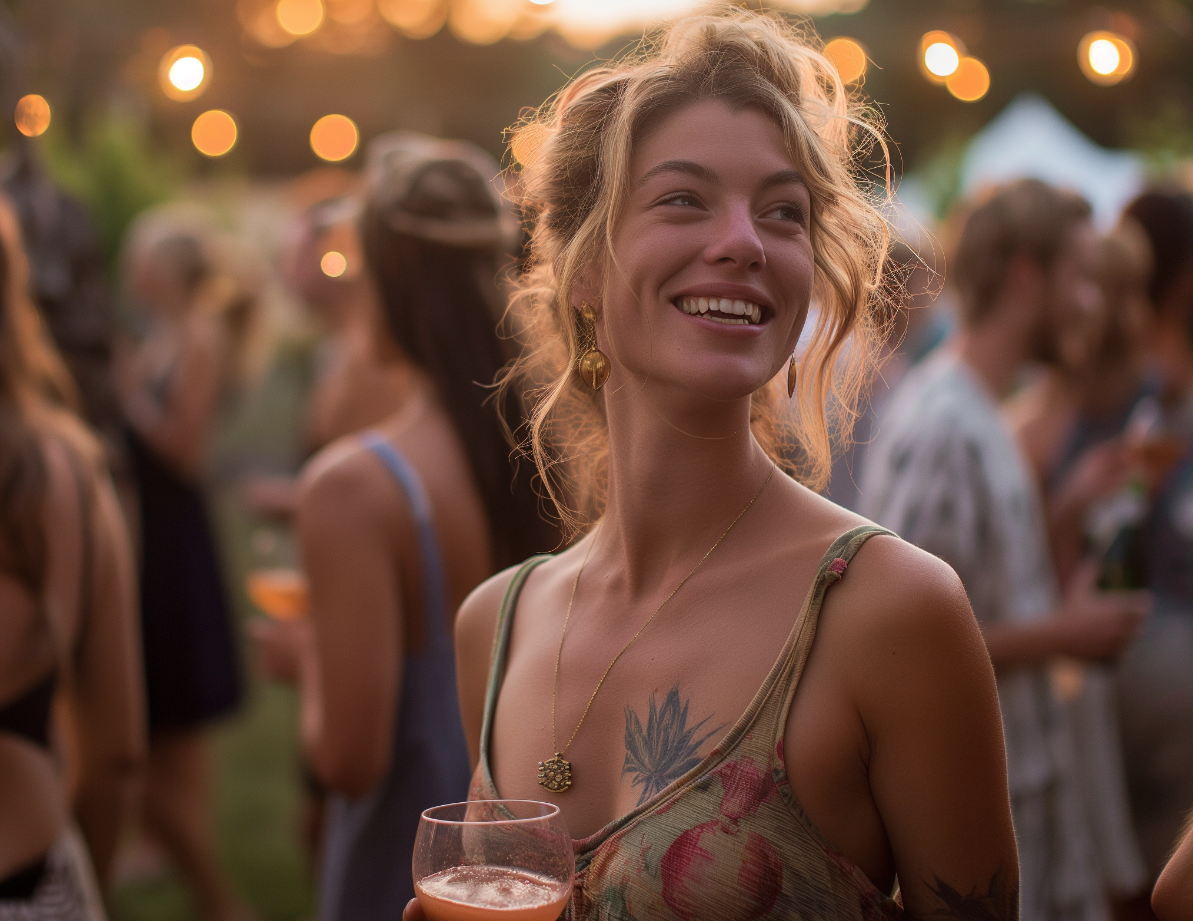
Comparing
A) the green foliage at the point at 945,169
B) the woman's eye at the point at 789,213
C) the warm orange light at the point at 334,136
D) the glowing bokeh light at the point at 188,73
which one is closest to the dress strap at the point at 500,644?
Result: the woman's eye at the point at 789,213

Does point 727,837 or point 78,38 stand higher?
point 78,38

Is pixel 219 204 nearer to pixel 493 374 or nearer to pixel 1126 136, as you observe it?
pixel 1126 136

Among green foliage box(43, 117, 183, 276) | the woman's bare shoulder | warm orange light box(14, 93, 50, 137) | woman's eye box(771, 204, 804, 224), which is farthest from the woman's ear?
green foliage box(43, 117, 183, 276)

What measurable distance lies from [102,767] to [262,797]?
3.62 meters

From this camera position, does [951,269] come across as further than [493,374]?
Yes

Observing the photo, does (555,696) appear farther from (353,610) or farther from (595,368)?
(353,610)

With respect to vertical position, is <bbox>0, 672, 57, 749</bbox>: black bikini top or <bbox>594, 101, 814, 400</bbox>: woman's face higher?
<bbox>594, 101, 814, 400</bbox>: woman's face

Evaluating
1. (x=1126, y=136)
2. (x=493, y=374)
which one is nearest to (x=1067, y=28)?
(x=1126, y=136)

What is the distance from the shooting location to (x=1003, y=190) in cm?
355

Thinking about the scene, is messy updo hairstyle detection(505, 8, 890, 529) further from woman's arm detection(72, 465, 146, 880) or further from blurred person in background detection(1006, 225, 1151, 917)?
blurred person in background detection(1006, 225, 1151, 917)

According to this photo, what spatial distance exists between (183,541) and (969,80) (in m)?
5.80

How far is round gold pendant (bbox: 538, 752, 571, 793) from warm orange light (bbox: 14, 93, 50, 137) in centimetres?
332

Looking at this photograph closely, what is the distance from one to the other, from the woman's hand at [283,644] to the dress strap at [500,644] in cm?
137

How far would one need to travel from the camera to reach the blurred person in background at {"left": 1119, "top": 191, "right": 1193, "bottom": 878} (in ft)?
12.0
